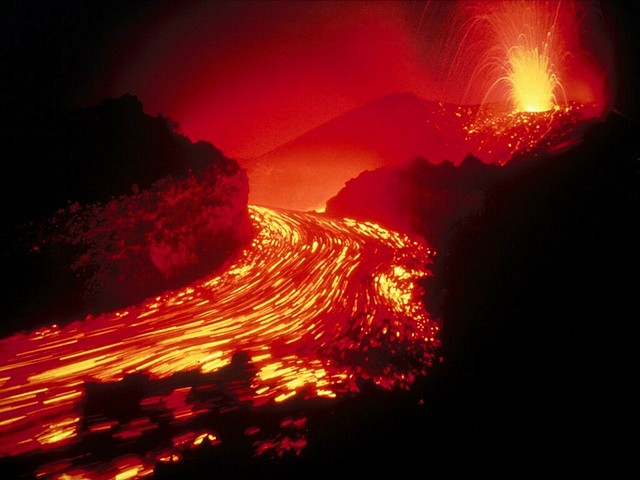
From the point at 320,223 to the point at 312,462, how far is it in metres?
3.98

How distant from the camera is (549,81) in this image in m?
7.00

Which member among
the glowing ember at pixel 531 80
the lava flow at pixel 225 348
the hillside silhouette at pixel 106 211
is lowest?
the lava flow at pixel 225 348

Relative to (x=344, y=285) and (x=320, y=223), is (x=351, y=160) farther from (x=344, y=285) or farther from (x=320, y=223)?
(x=344, y=285)

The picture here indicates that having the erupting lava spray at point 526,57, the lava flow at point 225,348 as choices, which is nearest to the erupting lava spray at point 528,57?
the erupting lava spray at point 526,57

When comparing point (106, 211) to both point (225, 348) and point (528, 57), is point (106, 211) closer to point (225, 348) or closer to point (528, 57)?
point (225, 348)

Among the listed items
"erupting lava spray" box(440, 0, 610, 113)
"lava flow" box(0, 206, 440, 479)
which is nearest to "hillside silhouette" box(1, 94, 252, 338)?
"lava flow" box(0, 206, 440, 479)

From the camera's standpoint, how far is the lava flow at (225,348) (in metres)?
2.60

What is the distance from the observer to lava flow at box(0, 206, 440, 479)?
8.54 ft

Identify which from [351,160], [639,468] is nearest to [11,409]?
[639,468]

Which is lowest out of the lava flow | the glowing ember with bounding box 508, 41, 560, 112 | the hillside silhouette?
the lava flow

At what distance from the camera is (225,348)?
11.0 feet

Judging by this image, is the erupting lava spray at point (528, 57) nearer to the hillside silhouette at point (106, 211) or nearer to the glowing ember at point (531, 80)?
the glowing ember at point (531, 80)

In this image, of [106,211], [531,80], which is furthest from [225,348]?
[531,80]

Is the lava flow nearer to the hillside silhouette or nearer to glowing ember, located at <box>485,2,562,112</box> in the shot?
the hillside silhouette
